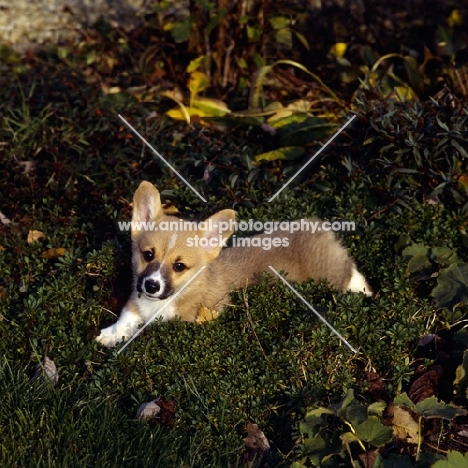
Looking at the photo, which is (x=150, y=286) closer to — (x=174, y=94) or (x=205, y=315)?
(x=205, y=315)

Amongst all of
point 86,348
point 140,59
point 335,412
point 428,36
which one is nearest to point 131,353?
point 86,348

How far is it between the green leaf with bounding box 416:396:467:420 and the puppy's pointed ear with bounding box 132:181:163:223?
83.0 inches

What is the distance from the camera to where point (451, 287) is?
4.51 m

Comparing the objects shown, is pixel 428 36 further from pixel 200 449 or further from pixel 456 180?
pixel 200 449

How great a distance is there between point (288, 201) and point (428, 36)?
2.86m

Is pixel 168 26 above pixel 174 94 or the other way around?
above

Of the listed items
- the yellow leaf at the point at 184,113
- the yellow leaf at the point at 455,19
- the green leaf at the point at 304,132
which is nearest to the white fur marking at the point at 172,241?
the green leaf at the point at 304,132

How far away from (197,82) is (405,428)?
3656 millimetres

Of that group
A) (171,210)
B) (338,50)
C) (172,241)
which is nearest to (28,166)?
(171,210)

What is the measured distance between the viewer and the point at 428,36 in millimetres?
7449

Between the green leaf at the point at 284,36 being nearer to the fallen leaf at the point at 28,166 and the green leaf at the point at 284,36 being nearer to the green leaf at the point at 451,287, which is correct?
the fallen leaf at the point at 28,166

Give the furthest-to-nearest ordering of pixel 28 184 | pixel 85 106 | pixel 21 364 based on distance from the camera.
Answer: pixel 85 106
pixel 28 184
pixel 21 364

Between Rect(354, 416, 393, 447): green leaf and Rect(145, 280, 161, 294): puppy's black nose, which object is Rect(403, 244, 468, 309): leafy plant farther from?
Rect(145, 280, 161, 294): puppy's black nose

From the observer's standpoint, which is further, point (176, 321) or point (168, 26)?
point (168, 26)
